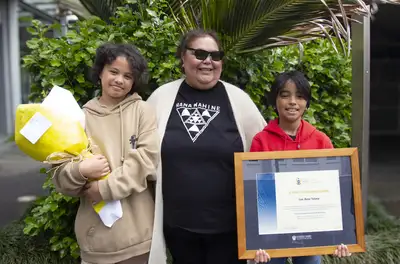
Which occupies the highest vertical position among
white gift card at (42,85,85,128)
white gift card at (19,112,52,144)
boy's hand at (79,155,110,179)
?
white gift card at (42,85,85,128)

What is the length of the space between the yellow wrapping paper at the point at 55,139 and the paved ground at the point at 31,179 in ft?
12.2

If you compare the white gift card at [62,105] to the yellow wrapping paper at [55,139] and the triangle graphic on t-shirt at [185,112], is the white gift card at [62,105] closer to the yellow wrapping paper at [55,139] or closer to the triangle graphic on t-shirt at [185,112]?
the yellow wrapping paper at [55,139]

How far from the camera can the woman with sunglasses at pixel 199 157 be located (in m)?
2.49

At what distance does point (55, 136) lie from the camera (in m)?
2.32

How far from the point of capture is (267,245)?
2.49 m

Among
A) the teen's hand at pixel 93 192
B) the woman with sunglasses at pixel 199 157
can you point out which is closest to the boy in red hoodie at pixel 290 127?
the woman with sunglasses at pixel 199 157

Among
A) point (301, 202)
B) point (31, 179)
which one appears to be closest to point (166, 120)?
point (301, 202)

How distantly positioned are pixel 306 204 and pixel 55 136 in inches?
50.0

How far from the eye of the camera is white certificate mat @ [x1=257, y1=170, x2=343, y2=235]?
8.17ft

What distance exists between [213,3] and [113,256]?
1.94m

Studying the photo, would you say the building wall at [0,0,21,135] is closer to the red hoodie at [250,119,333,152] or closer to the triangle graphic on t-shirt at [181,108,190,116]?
the triangle graphic on t-shirt at [181,108,190,116]

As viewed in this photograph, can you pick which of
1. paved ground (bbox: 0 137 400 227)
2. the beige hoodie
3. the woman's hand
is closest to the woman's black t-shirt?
the beige hoodie

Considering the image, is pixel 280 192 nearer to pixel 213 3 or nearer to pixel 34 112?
pixel 34 112

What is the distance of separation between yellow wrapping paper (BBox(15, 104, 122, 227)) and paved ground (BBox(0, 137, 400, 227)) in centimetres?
370
